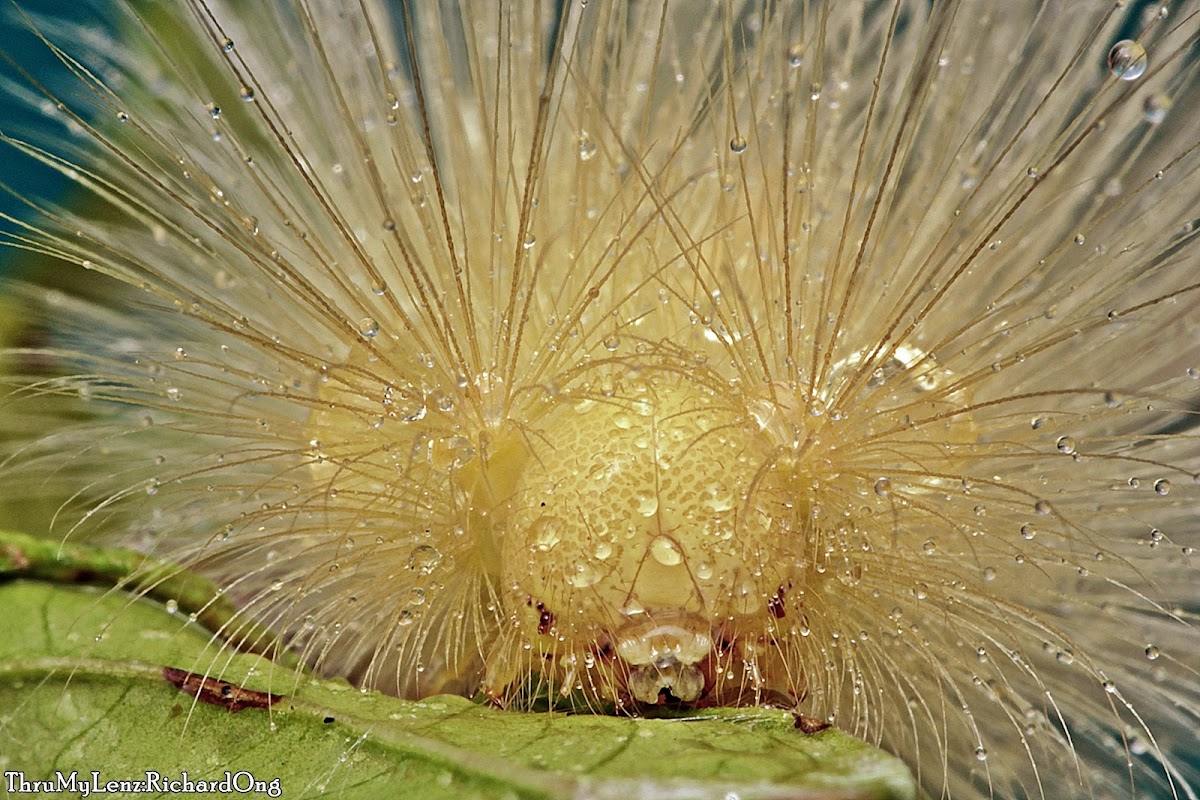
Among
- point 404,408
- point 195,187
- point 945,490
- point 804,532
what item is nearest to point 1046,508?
point 945,490

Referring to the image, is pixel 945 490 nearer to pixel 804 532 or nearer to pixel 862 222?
pixel 804 532

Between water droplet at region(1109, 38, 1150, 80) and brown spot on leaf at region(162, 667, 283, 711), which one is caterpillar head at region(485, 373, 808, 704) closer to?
brown spot on leaf at region(162, 667, 283, 711)

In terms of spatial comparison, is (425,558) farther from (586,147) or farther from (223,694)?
(586,147)

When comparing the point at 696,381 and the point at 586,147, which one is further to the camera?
the point at 586,147

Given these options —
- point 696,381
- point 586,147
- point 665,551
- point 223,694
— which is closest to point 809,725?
point 665,551

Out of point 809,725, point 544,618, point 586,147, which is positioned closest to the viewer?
point 809,725

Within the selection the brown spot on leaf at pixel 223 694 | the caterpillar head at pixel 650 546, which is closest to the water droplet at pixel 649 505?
the caterpillar head at pixel 650 546
